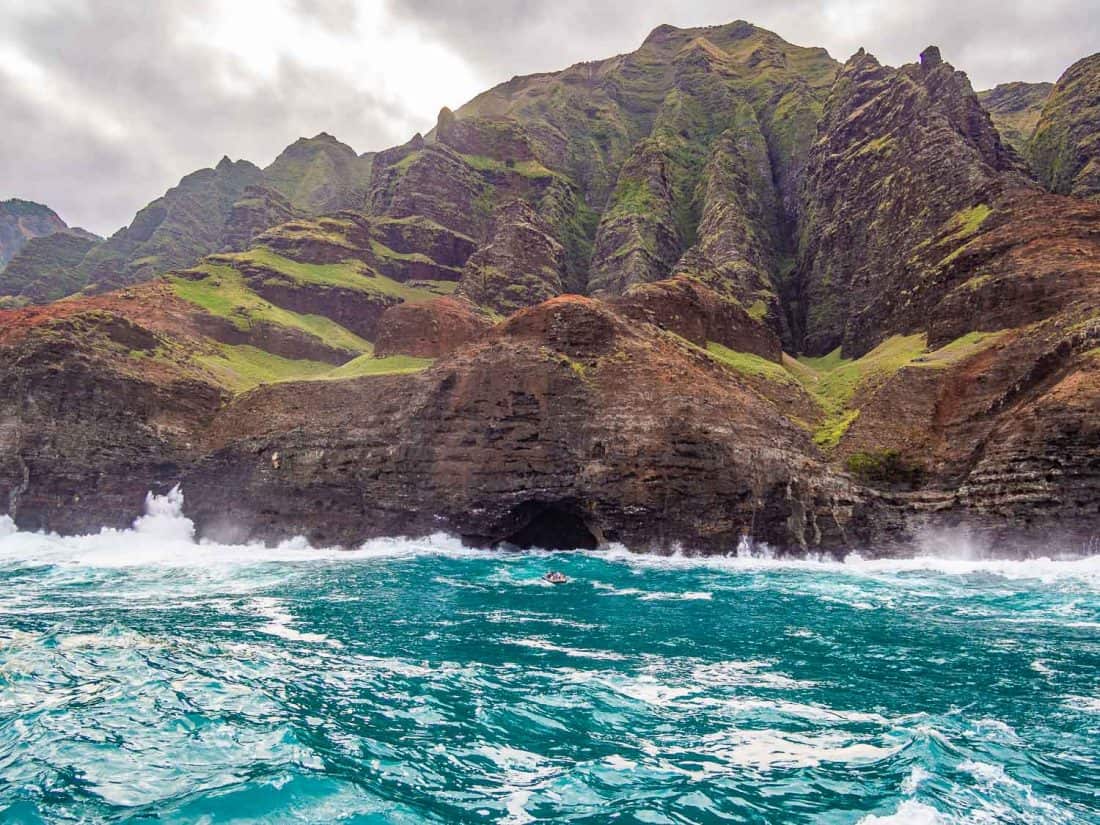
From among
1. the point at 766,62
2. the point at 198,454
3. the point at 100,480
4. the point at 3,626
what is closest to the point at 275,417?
the point at 198,454

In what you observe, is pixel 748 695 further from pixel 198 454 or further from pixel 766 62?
pixel 766 62

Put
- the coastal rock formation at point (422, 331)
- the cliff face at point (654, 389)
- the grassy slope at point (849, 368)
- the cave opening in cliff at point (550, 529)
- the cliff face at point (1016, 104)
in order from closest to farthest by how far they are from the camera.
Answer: the cliff face at point (654, 389) < the cave opening in cliff at point (550, 529) < the grassy slope at point (849, 368) < the coastal rock formation at point (422, 331) < the cliff face at point (1016, 104)

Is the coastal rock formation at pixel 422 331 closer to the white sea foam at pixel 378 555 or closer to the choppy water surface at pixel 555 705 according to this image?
the white sea foam at pixel 378 555

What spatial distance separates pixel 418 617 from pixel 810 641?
13.8 meters

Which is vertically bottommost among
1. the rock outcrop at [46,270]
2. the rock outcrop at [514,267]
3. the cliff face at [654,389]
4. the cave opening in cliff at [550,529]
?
the cave opening in cliff at [550,529]

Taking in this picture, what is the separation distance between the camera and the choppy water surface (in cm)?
930

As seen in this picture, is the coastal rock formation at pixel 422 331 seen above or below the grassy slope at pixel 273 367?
above

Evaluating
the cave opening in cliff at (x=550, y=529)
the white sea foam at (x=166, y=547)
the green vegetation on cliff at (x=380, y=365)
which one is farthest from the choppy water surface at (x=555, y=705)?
the green vegetation on cliff at (x=380, y=365)

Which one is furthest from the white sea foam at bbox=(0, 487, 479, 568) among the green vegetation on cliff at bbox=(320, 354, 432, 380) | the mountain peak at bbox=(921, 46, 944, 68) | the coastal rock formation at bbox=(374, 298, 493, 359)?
the mountain peak at bbox=(921, 46, 944, 68)

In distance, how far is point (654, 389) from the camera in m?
48.0

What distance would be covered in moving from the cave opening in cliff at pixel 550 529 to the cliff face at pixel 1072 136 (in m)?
69.6

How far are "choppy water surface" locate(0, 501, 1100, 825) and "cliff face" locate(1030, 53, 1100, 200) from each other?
70.5 m

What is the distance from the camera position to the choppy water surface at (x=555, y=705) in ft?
30.5

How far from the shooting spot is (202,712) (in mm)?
12602
